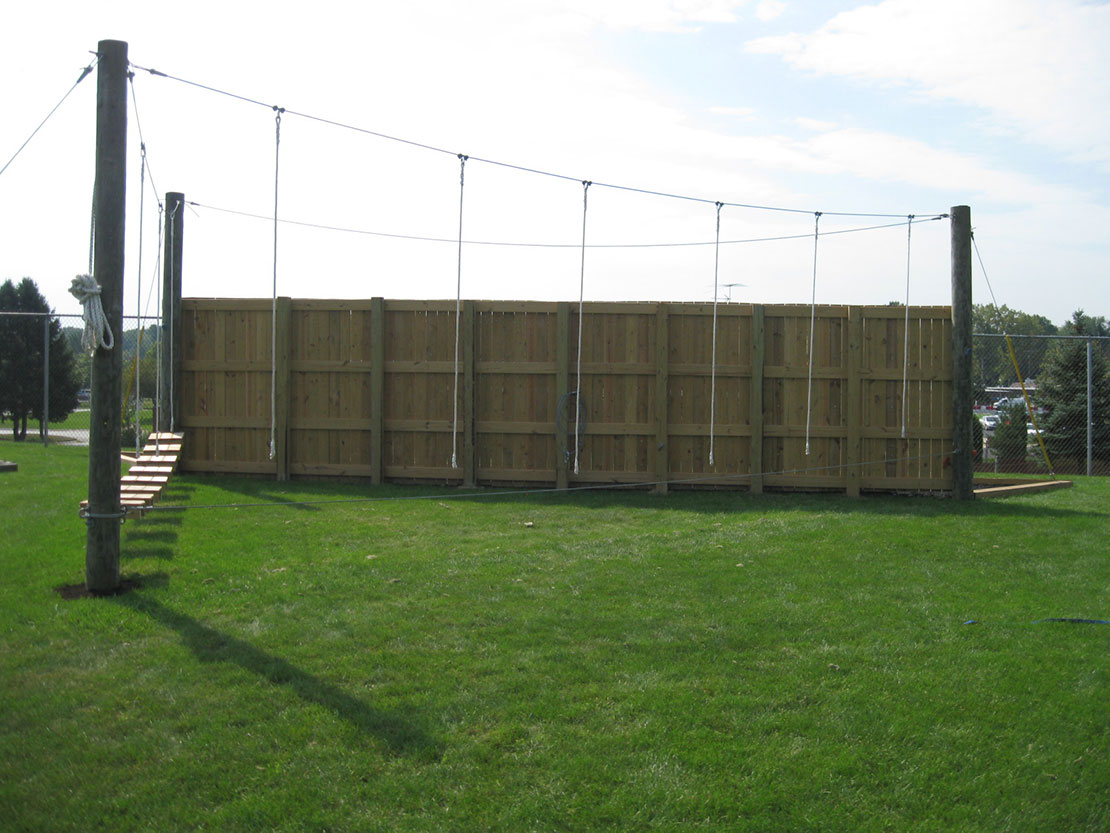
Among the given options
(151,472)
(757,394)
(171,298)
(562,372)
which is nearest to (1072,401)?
(757,394)

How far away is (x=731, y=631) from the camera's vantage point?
5.17 meters

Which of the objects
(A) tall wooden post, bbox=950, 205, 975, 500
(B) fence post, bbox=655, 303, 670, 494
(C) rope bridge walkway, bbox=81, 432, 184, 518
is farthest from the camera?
(B) fence post, bbox=655, 303, 670, 494

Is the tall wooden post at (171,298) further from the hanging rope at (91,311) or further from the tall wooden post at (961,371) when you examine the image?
the tall wooden post at (961,371)

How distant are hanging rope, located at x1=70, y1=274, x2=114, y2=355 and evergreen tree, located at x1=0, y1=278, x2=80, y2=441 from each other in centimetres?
1399

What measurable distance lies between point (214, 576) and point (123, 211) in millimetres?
2542

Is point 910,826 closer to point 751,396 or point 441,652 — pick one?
point 441,652

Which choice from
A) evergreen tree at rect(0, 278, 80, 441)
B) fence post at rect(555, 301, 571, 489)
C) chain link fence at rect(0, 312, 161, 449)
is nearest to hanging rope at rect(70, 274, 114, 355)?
fence post at rect(555, 301, 571, 489)

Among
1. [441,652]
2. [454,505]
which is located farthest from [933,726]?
[454,505]

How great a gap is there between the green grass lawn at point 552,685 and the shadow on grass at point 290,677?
16 mm

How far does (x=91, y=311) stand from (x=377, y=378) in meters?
5.43

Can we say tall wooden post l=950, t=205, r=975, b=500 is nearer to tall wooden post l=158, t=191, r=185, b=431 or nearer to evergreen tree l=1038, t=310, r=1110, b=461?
evergreen tree l=1038, t=310, r=1110, b=461

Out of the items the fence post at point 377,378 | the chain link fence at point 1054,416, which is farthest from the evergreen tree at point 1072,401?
the fence post at point 377,378

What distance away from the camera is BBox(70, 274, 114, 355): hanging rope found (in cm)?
582

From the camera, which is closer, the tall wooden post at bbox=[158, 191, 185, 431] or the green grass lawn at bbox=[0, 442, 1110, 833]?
the green grass lawn at bbox=[0, 442, 1110, 833]
